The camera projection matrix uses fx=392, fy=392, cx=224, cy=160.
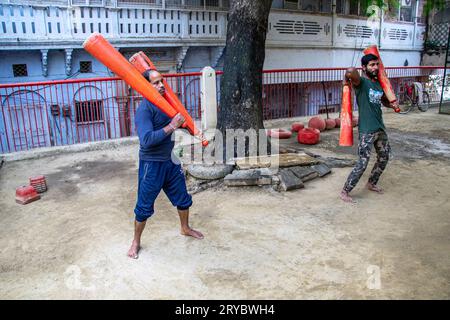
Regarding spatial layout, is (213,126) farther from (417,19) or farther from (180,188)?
(417,19)

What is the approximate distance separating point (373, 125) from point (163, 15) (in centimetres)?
844

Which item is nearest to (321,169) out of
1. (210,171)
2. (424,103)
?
(210,171)

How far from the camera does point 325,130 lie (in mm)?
9852

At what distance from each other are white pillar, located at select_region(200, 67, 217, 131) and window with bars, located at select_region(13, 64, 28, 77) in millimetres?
4811

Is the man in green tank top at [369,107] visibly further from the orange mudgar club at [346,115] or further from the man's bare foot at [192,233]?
the man's bare foot at [192,233]

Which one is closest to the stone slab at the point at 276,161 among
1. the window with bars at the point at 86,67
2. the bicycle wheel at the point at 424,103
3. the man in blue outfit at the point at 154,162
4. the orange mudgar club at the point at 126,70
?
the man in blue outfit at the point at 154,162

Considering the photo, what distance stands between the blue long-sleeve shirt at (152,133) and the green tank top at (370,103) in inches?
102

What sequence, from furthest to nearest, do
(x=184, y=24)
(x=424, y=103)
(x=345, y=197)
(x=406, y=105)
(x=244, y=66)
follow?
(x=424, y=103)
(x=406, y=105)
(x=184, y=24)
(x=244, y=66)
(x=345, y=197)

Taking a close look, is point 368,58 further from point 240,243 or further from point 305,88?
point 305,88

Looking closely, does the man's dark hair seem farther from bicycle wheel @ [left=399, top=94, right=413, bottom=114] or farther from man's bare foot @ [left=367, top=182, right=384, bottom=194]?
bicycle wheel @ [left=399, top=94, right=413, bottom=114]

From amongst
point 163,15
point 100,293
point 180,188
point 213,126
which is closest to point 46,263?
point 100,293

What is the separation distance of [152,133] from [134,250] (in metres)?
1.23

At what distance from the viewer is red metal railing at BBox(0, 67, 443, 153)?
32.0 ft

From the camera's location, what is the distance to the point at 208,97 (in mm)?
9117
